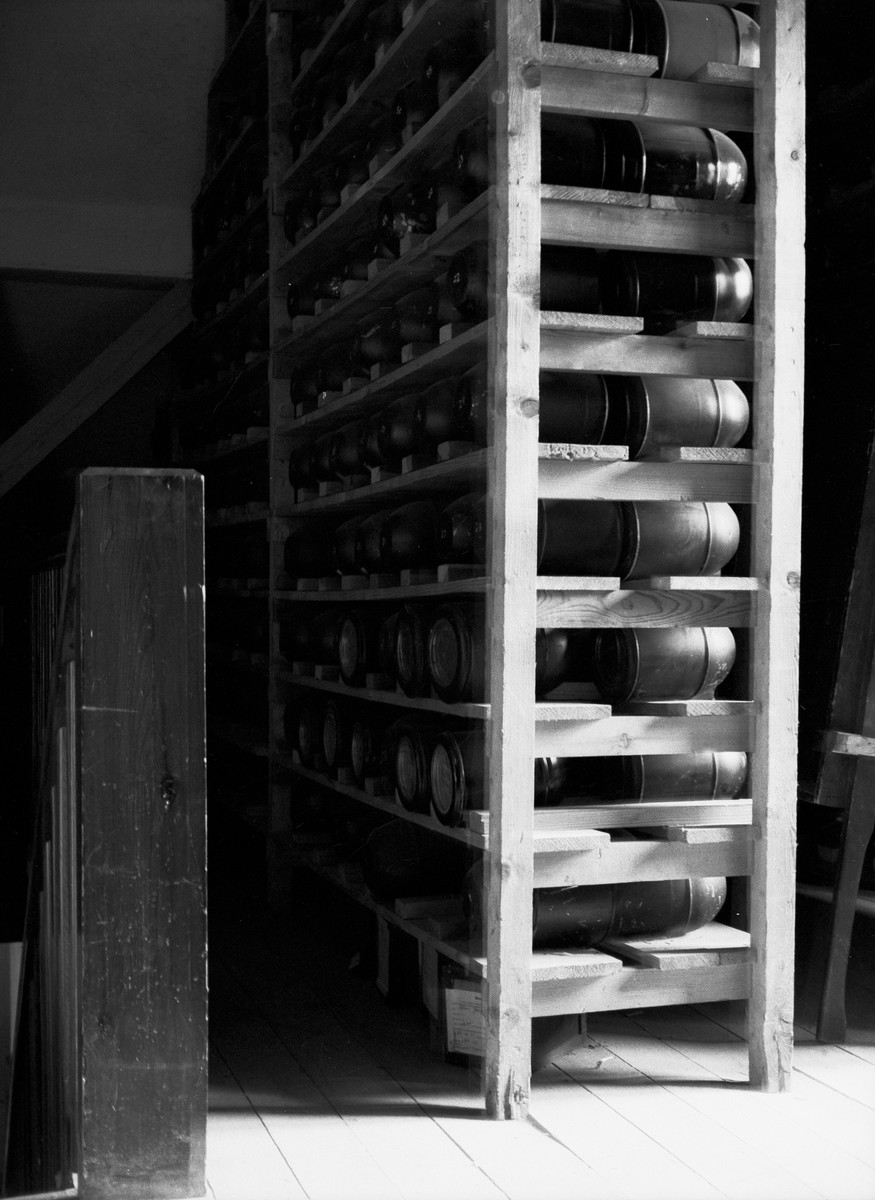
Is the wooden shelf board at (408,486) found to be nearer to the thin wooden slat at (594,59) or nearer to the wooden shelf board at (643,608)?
the wooden shelf board at (643,608)

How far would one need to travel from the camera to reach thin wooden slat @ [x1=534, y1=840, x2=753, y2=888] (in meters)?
3.07

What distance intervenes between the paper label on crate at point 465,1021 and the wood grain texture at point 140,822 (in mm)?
1077

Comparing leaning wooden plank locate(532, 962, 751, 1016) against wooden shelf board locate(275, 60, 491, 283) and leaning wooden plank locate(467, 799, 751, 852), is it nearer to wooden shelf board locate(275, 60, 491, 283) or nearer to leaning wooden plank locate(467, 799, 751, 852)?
leaning wooden plank locate(467, 799, 751, 852)

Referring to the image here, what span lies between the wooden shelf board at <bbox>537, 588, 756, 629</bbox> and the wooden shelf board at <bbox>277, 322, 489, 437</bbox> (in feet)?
2.15

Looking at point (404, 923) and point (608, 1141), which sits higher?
point (404, 923)

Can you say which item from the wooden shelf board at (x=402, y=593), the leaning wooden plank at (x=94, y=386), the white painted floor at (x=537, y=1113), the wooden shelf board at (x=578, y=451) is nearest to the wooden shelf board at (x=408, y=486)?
the wooden shelf board at (x=578, y=451)

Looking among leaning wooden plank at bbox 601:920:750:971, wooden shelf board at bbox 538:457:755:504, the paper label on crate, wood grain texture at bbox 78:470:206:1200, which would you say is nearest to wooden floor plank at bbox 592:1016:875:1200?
leaning wooden plank at bbox 601:920:750:971

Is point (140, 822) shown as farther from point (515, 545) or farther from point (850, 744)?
point (850, 744)

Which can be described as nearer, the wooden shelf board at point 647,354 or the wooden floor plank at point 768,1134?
the wooden floor plank at point 768,1134

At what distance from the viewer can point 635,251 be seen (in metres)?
3.15

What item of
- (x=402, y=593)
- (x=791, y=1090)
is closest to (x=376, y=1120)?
(x=791, y=1090)

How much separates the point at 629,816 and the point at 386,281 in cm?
180

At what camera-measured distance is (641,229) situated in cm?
306

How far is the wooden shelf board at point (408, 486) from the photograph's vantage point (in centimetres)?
331
